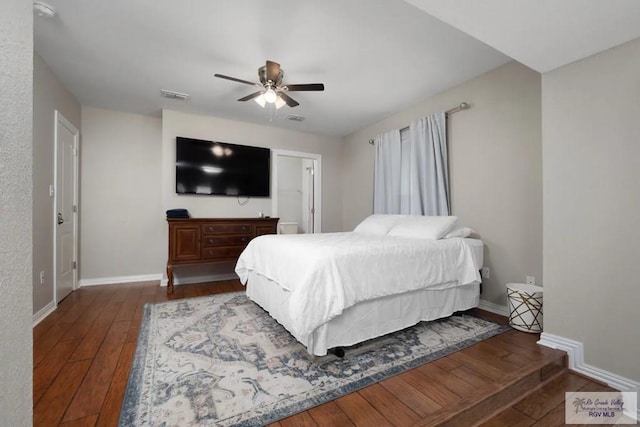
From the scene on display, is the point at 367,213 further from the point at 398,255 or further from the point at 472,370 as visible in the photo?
the point at 472,370

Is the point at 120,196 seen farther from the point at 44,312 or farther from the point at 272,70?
the point at 272,70

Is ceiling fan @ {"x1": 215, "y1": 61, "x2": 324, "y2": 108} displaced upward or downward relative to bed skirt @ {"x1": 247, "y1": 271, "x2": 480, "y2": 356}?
upward

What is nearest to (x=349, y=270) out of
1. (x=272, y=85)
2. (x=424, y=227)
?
(x=424, y=227)

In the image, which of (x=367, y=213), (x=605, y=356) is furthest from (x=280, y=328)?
(x=367, y=213)

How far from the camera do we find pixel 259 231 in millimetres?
→ 3914

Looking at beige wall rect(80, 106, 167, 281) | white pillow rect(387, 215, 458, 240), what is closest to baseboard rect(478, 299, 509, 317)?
white pillow rect(387, 215, 458, 240)

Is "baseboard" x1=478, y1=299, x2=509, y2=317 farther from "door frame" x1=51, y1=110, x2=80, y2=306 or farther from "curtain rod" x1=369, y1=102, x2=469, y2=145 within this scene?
"door frame" x1=51, y1=110, x2=80, y2=306

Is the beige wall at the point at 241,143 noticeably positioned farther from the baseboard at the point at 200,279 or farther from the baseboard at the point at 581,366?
the baseboard at the point at 581,366

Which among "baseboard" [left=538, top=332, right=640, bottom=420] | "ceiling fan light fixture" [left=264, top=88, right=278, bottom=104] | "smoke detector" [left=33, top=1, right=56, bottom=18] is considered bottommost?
"baseboard" [left=538, top=332, right=640, bottom=420]

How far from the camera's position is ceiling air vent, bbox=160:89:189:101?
3.21 metres

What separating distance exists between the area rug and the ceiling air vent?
257 centimetres

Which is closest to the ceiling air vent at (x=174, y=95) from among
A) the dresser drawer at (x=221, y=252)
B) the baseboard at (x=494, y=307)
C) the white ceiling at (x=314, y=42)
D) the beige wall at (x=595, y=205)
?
the white ceiling at (x=314, y=42)

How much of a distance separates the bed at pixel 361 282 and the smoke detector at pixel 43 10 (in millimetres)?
2329

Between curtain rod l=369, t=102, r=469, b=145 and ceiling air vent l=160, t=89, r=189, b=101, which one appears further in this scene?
ceiling air vent l=160, t=89, r=189, b=101
